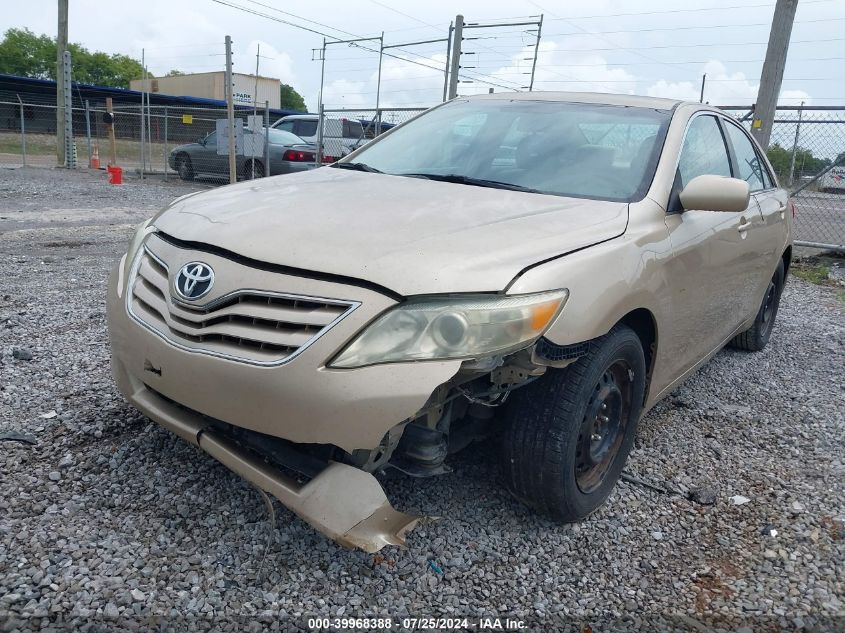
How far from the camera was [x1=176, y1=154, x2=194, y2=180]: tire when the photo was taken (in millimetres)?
17188

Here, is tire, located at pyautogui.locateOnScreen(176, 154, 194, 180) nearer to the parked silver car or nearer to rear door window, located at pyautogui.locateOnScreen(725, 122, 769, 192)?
the parked silver car

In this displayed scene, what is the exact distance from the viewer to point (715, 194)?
2973 mm

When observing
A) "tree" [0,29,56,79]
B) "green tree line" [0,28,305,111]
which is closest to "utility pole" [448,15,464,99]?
"green tree line" [0,28,305,111]

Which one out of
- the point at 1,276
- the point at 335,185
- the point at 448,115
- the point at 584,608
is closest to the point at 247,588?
the point at 584,608

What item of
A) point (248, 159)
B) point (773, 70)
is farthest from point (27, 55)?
point (773, 70)

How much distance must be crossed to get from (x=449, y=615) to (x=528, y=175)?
1894 millimetres

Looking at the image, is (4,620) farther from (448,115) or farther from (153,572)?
(448,115)

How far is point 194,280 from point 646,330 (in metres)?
1.78

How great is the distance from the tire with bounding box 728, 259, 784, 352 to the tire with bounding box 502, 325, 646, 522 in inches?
108

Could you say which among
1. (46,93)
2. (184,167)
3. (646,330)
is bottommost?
(184,167)

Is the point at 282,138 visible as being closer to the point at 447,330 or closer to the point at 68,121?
the point at 68,121

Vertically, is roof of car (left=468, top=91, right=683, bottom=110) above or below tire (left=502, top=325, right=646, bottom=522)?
above

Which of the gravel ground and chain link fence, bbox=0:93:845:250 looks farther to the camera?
chain link fence, bbox=0:93:845:250

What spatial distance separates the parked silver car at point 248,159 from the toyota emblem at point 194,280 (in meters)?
11.6
